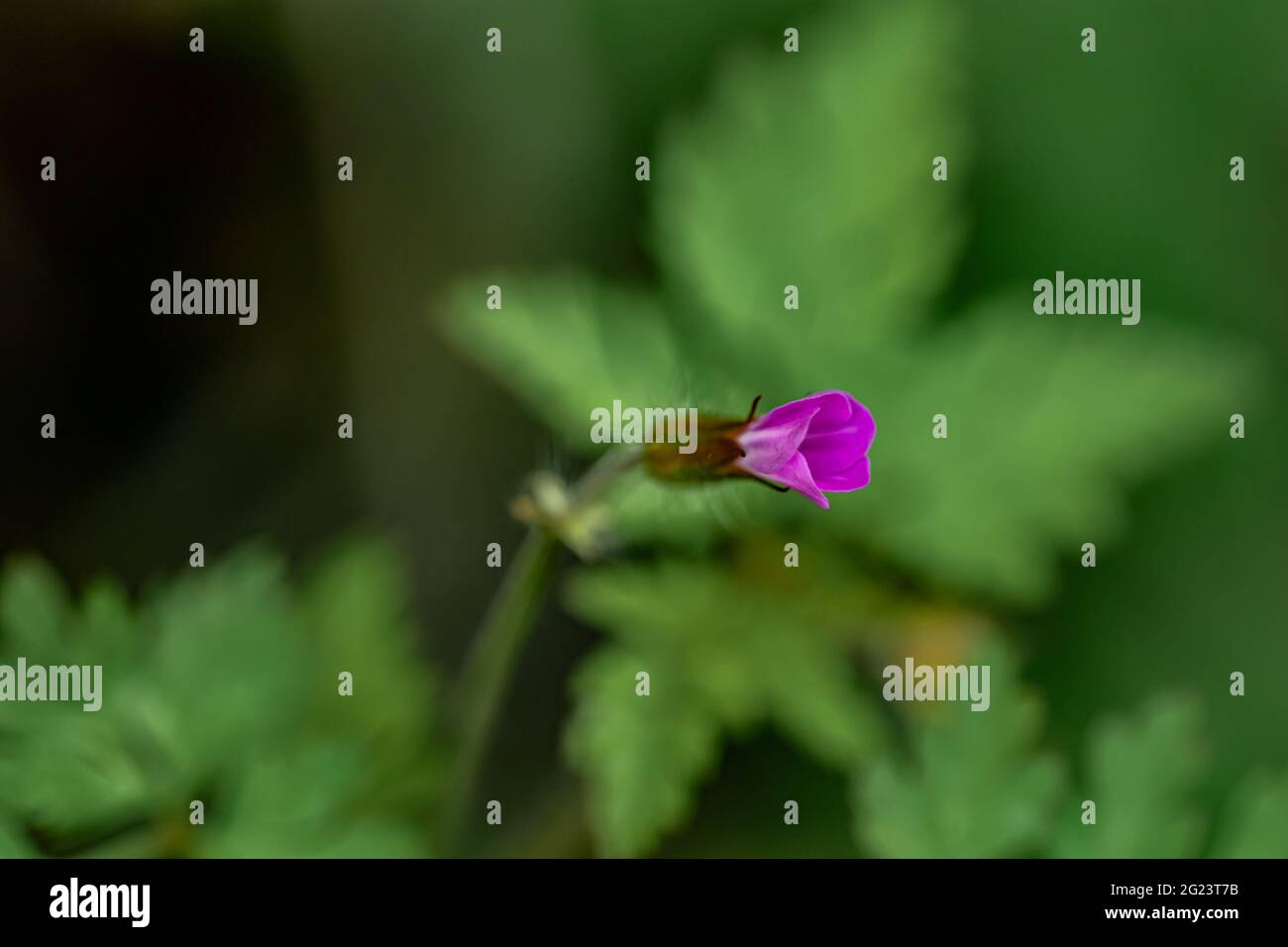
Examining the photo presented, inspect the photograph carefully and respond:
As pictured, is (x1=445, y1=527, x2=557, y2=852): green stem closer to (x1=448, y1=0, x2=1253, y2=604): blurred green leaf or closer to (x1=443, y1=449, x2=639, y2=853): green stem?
(x1=443, y1=449, x2=639, y2=853): green stem

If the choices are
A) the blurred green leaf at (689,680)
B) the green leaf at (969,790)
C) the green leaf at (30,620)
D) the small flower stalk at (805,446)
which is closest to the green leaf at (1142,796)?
the green leaf at (969,790)

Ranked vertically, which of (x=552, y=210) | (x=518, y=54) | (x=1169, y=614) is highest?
(x=518, y=54)

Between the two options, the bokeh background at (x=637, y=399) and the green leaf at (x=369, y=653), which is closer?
the bokeh background at (x=637, y=399)

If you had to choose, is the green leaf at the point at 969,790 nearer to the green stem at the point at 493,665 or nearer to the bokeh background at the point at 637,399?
the bokeh background at the point at 637,399

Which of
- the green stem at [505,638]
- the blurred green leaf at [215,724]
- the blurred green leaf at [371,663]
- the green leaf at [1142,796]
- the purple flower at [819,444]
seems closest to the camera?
the purple flower at [819,444]
